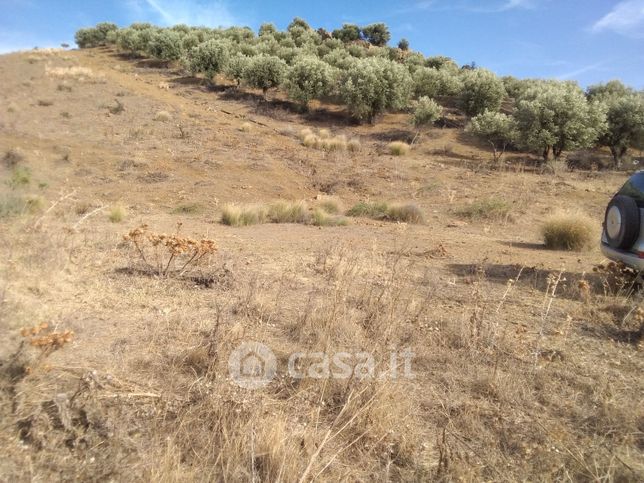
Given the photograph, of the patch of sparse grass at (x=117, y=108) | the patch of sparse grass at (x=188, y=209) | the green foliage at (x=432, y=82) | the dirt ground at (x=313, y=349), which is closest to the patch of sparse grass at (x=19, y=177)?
the dirt ground at (x=313, y=349)

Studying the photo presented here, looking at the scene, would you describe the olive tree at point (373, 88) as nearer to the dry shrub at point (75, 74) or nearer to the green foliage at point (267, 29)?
the dry shrub at point (75, 74)

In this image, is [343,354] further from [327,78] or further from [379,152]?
[327,78]

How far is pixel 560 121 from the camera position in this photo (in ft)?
58.6

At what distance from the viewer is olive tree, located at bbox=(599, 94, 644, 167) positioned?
19703 mm

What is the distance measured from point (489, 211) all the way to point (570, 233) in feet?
11.1

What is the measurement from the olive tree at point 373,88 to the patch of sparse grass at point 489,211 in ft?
43.2

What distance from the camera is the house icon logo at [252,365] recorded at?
2.88 m

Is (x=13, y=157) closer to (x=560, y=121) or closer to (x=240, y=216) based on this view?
(x=240, y=216)

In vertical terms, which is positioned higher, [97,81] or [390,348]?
[97,81]

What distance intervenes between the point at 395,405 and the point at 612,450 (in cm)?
115

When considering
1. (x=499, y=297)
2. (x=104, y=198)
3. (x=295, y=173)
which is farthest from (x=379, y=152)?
(x=499, y=297)

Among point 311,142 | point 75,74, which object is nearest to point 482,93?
point 311,142

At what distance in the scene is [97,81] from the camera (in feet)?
82.4

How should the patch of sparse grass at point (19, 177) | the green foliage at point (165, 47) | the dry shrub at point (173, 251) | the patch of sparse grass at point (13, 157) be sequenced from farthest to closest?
the green foliage at point (165, 47), the patch of sparse grass at point (13, 157), the patch of sparse grass at point (19, 177), the dry shrub at point (173, 251)
